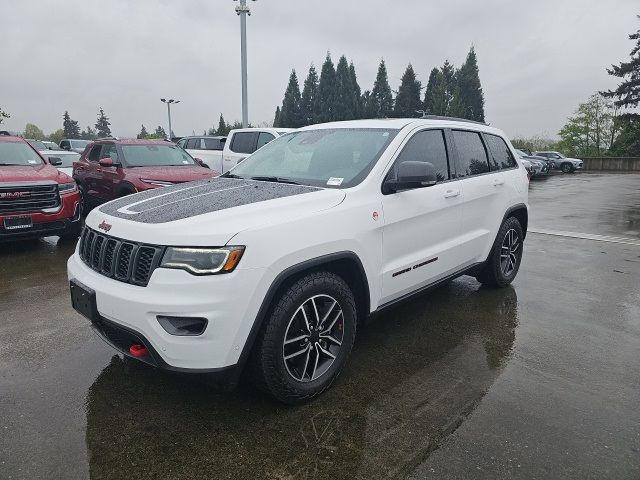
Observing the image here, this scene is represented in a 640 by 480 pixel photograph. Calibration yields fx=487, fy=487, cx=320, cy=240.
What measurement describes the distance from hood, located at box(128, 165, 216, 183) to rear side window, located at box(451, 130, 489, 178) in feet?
17.4

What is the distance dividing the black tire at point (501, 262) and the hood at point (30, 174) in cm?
600

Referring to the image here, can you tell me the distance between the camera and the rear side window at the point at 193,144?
14.6 meters

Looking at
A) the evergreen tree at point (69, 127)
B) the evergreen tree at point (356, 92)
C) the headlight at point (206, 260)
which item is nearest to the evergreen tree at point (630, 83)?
the evergreen tree at point (356, 92)

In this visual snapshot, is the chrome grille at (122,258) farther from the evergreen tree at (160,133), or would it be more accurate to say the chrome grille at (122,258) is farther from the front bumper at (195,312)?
the evergreen tree at (160,133)

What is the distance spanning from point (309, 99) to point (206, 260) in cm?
8140

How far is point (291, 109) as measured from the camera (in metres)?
78.6

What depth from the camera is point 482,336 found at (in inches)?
161

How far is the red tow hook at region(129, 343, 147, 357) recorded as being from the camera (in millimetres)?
2695

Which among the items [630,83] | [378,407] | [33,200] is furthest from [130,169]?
[630,83]

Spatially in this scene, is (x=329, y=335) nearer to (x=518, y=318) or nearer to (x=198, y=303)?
(x=198, y=303)

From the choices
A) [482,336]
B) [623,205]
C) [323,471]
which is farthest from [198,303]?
[623,205]

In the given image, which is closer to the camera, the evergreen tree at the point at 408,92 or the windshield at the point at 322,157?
the windshield at the point at 322,157

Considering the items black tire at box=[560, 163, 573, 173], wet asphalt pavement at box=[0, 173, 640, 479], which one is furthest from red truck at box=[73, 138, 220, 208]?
black tire at box=[560, 163, 573, 173]

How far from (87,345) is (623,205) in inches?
578
